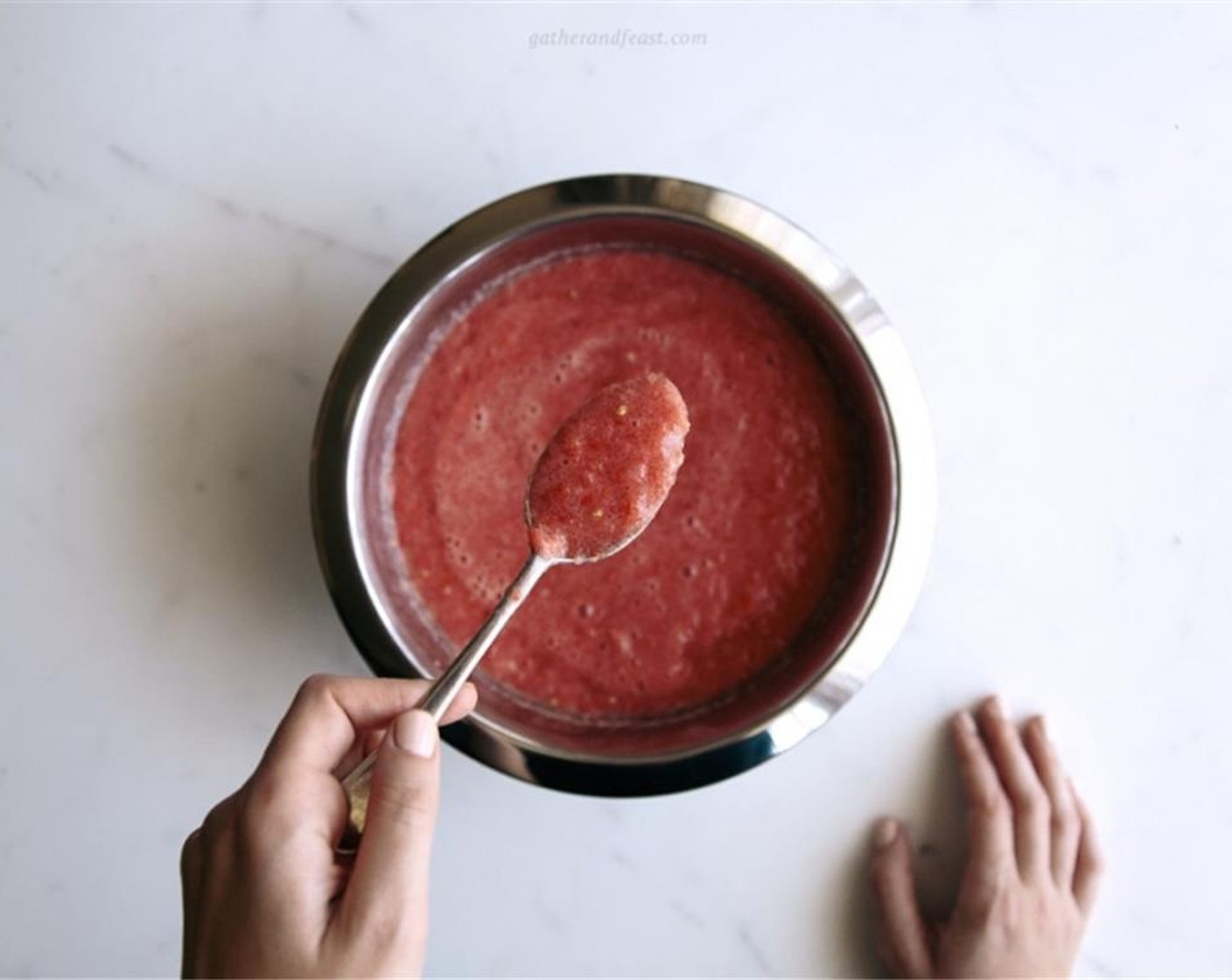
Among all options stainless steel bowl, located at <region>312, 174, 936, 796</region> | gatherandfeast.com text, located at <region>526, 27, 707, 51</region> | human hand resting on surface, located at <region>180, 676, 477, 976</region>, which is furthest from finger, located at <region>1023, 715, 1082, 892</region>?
gatherandfeast.com text, located at <region>526, 27, 707, 51</region>

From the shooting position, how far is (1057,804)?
52.6 inches

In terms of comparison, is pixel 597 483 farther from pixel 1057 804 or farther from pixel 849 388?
pixel 1057 804

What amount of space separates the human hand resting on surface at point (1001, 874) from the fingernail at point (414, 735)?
2.12 ft

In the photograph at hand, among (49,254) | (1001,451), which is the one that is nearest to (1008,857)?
(1001,451)

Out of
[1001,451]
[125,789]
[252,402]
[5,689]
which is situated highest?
[252,402]

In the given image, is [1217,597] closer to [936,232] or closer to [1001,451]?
[1001,451]

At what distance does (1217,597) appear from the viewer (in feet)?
4.42

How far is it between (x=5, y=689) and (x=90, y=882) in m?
0.26

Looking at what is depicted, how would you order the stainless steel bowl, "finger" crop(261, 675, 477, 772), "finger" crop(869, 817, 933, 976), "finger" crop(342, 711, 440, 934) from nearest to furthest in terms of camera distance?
"finger" crop(342, 711, 440, 934)
"finger" crop(261, 675, 477, 772)
the stainless steel bowl
"finger" crop(869, 817, 933, 976)

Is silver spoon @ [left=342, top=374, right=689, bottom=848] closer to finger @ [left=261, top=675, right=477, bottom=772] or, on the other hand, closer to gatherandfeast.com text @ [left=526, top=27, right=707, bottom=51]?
finger @ [left=261, top=675, right=477, bottom=772]

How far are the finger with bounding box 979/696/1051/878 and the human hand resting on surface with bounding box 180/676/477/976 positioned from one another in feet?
2.34

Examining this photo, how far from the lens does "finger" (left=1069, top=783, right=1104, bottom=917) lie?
1.34 meters

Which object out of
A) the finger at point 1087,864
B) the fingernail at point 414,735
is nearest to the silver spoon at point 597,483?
the fingernail at point 414,735

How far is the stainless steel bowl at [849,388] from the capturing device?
113cm
